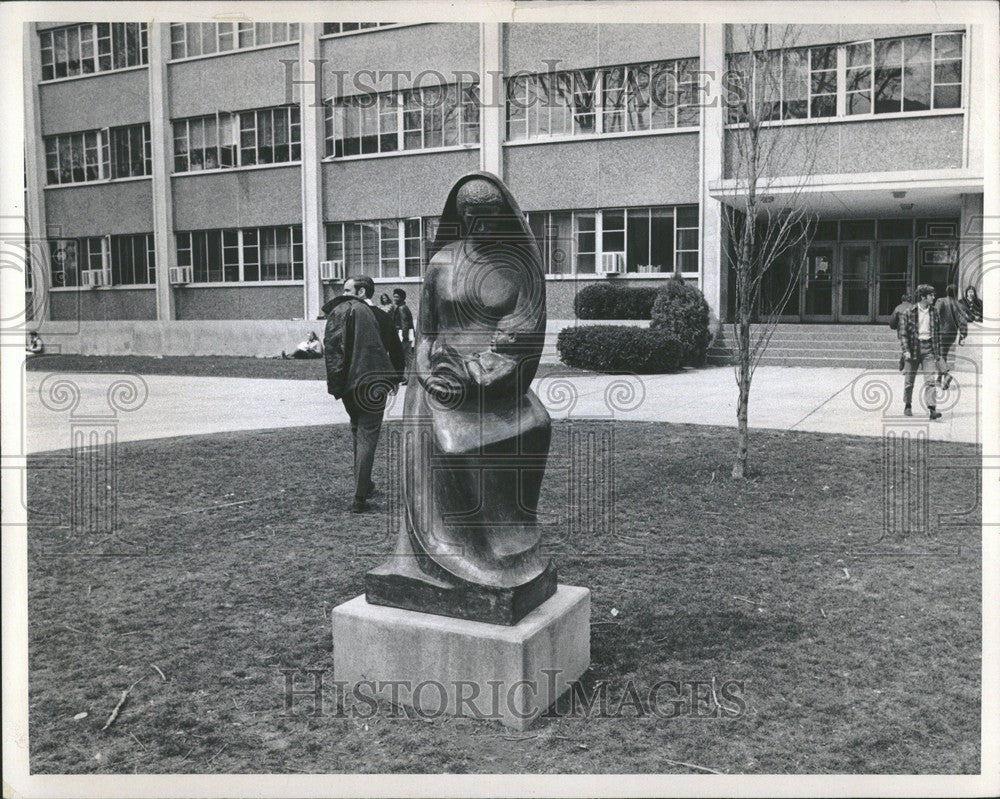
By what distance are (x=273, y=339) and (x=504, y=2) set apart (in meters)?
24.4

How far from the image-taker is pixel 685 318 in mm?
19609

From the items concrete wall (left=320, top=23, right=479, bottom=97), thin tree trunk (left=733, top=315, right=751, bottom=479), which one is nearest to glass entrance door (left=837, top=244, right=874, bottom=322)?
concrete wall (left=320, top=23, right=479, bottom=97)

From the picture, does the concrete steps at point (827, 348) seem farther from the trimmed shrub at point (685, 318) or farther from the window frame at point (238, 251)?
the window frame at point (238, 251)

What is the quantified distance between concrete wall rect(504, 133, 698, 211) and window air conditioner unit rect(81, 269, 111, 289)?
14383mm

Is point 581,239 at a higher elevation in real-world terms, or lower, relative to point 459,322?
higher

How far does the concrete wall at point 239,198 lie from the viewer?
27562mm

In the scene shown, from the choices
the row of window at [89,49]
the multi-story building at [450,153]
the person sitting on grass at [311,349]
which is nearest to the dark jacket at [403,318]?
the multi-story building at [450,153]

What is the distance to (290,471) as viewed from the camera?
9695 millimetres

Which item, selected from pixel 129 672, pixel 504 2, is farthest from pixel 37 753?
pixel 504 2

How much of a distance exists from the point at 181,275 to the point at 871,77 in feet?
66.4

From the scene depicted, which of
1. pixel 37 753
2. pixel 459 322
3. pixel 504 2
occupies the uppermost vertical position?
pixel 504 2

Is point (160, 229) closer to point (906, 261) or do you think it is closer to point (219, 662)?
point (906, 261)

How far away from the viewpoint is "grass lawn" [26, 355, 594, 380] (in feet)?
65.7

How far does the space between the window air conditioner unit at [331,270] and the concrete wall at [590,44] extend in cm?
730
